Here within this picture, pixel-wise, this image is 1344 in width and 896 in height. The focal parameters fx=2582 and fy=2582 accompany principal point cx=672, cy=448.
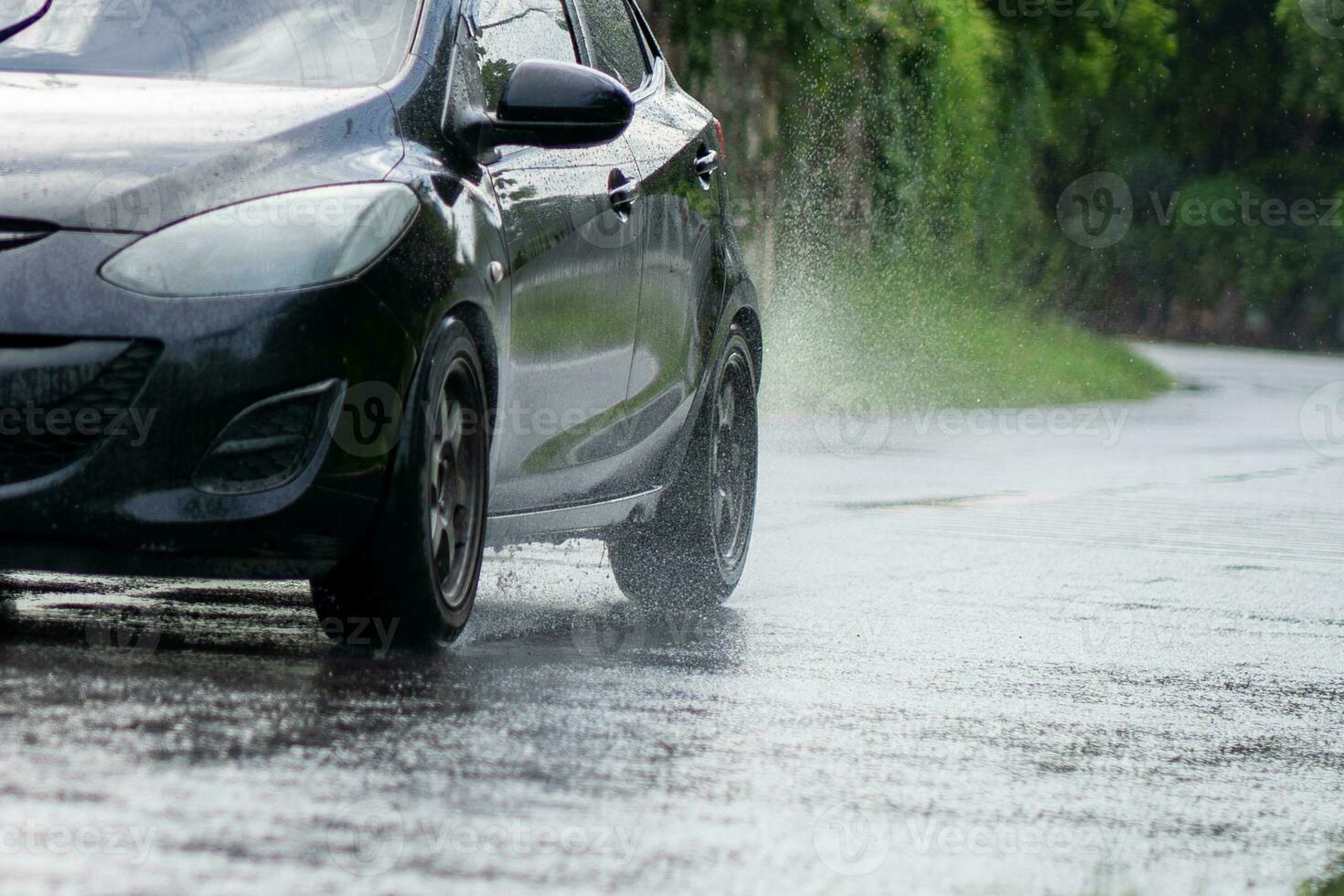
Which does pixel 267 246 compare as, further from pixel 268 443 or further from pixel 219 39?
pixel 219 39

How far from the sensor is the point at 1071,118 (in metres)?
40.6

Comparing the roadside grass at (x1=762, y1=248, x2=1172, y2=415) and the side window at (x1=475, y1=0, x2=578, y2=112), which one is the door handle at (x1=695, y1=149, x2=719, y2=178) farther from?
the roadside grass at (x1=762, y1=248, x2=1172, y2=415)

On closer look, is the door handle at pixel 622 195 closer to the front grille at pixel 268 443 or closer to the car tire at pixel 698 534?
the car tire at pixel 698 534

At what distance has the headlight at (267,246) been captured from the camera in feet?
16.4

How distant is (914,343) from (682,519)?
19.2 meters

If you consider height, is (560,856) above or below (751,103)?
above

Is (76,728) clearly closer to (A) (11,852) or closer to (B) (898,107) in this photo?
(A) (11,852)

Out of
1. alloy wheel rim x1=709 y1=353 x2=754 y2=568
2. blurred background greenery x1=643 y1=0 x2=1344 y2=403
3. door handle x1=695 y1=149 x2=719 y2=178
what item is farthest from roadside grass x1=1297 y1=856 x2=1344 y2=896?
blurred background greenery x1=643 y1=0 x2=1344 y2=403

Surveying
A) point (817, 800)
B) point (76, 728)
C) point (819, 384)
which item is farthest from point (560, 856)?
point (819, 384)

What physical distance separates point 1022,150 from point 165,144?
2665 centimetres

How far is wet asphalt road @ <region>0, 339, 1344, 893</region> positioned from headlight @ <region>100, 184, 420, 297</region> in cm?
78

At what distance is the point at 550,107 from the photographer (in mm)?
5867

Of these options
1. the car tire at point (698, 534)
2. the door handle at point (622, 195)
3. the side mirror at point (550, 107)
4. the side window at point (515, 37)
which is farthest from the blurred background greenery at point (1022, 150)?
the side mirror at point (550, 107)

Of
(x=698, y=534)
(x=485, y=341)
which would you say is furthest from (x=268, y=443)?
(x=698, y=534)
